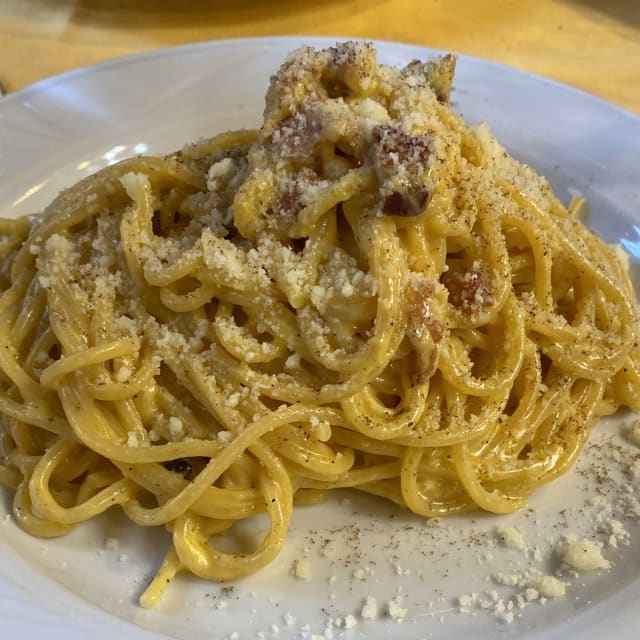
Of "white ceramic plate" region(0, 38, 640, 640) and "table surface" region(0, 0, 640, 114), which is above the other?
"table surface" region(0, 0, 640, 114)

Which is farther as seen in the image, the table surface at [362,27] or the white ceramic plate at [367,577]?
the table surface at [362,27]

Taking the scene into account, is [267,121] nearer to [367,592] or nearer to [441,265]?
[441,265]

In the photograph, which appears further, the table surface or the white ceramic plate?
the table surface

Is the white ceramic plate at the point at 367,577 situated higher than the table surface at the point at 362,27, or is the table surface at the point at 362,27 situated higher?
the table surface at the point at 362,27

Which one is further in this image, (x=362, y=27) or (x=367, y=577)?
(x=362, y=27)

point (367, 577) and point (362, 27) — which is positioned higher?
point (362, 27)

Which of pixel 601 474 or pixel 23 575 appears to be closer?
pixel 23 575

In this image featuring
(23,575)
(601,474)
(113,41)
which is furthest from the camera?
(113,41)

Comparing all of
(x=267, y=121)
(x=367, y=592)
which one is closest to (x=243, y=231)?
(x=267, y=121)
